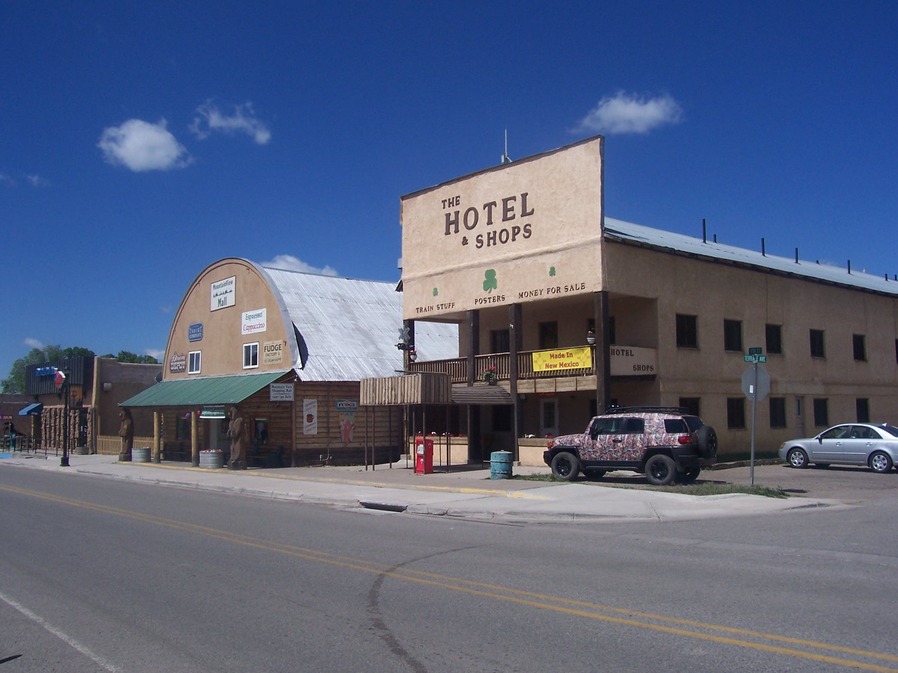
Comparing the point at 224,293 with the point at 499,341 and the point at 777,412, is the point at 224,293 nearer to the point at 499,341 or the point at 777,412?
the point at 499,341

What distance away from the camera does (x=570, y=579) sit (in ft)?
31.1

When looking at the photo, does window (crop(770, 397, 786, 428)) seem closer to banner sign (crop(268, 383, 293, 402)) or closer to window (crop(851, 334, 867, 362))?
window (crop(851, 334, 867, 362))

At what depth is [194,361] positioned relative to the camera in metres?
40.9

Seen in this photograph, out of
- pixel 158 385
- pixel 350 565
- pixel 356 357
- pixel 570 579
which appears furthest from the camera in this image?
pixel 158 385

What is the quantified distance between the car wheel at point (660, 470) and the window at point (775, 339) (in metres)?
14.0

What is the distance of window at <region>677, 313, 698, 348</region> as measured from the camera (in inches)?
1131

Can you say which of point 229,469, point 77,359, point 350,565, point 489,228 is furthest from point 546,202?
point 77,359

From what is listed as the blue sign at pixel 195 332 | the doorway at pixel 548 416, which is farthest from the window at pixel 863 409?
the blue sign at pixel 195 332

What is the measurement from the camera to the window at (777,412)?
31.5 m

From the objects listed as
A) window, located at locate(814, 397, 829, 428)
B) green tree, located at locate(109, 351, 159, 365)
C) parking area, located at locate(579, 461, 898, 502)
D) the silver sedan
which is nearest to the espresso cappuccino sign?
parking area, located at locate(579, 461, 898, 502)

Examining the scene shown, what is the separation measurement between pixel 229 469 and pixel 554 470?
47.5 ft

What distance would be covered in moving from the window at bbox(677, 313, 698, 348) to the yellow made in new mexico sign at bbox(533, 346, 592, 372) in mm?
3801

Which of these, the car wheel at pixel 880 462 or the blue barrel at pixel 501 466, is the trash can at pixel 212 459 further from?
the car wheel at pixel 880 462

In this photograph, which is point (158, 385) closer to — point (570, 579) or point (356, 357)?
point (356, 357)
